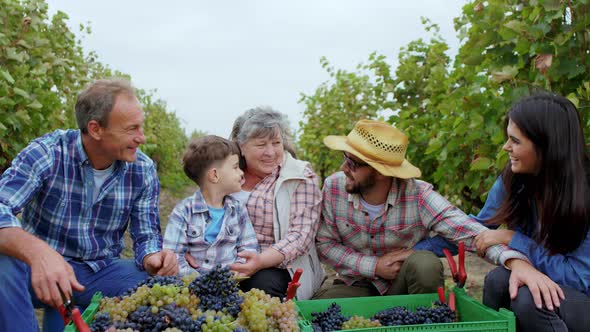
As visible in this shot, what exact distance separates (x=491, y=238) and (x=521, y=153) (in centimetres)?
40

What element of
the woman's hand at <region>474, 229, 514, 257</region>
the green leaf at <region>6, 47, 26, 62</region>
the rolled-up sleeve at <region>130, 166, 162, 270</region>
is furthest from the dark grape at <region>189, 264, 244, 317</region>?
the green leaf at <region>6, 47, 26, 62</region>

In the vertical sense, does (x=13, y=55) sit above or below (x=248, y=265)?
above

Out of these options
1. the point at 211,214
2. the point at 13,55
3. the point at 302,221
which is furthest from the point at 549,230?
the point at 13,55

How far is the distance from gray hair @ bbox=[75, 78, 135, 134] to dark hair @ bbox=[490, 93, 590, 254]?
5.84 feet

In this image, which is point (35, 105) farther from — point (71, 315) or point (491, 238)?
point (491, 238)

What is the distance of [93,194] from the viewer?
290cm

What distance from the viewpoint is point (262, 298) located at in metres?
2.41

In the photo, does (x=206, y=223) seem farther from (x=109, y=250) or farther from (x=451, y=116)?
(x=451, y=116)

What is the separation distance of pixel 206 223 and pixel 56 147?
0.79 m

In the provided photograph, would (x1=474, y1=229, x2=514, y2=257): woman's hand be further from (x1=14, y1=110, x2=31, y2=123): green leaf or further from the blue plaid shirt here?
(x1=14, y1=110, x2=31, y2=123): green leaf

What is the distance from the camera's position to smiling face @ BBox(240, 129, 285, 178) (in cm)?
324

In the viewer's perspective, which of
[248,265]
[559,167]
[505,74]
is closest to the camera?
[559,167]

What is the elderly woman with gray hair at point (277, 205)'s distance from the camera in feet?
9.97

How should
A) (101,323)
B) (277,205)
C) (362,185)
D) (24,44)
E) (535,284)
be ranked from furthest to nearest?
1. (24,44)
2. (277,205)
3. (362,185)
4. (535,284)
5. (101,323)
